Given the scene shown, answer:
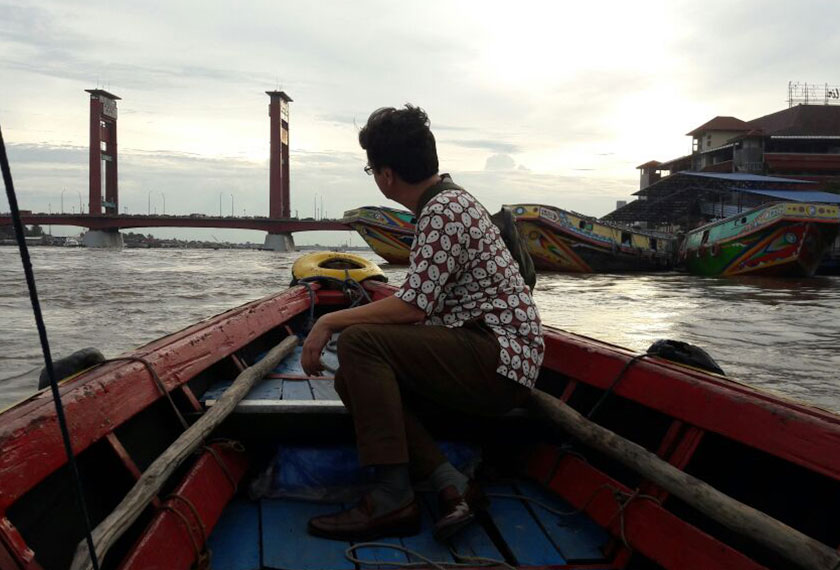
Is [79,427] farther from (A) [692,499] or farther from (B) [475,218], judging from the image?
(A) [692,499]

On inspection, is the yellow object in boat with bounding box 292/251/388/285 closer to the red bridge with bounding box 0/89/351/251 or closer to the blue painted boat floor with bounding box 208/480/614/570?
the blue painted boat floor with bounding box 208/480/614/570

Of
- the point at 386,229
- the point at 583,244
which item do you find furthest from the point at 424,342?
the point at 386,229

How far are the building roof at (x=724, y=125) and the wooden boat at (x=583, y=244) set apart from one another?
22.9 meters

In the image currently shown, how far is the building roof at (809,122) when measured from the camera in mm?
33500

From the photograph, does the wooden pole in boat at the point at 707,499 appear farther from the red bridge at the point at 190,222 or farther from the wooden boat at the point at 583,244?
the red bridge at the point at 190,222

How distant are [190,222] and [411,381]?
41.5m

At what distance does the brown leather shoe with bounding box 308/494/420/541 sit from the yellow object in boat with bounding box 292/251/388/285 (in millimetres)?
3245

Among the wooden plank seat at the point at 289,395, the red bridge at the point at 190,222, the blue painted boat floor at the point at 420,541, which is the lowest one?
the blue painted boat floor at the point at 420,541

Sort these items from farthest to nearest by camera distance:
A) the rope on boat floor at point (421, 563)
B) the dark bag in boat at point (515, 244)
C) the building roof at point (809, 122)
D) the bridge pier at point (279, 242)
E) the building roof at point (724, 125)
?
the bridge pier at point (279, 242) < the building roof at point (724, 125) < the building roof at point (809, 122) < the dark bag in boat at point (515, 244) < the rope on boat floor at point (421, 563)

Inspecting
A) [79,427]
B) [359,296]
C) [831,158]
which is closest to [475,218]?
[79,427]

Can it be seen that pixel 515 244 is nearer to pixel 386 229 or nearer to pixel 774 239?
pixel 774 239

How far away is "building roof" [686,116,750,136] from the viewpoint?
3797 centimetres

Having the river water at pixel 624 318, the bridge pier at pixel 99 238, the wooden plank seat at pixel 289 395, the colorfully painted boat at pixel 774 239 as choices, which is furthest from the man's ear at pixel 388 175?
the bridge pier at pixel 99 238

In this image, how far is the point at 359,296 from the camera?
4.55m
